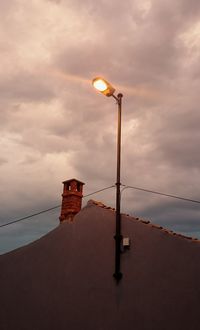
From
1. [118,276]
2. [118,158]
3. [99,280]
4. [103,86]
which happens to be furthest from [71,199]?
[103,86]

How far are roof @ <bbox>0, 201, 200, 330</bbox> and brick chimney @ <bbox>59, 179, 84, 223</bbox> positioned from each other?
2.86 feet

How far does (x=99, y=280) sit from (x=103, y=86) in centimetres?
428

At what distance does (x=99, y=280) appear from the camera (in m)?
7.52

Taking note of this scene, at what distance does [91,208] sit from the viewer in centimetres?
852

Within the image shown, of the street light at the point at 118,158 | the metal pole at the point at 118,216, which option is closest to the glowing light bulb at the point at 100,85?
the street light at the point at 118,158

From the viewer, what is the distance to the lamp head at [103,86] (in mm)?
7727

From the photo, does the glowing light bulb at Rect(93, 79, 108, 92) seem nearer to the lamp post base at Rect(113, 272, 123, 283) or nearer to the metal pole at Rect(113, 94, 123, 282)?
the metal pole at Rect(113, 94, 123, 282)

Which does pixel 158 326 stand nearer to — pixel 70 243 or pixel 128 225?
pixel 128 225

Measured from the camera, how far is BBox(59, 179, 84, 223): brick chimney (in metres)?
9.73

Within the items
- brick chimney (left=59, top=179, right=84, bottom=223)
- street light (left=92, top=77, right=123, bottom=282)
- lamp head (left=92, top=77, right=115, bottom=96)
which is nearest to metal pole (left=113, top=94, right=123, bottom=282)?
street light (left=92, top=77, right=123, bottom=282)

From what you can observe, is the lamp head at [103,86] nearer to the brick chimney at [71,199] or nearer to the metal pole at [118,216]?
the metal pole at [118,216]

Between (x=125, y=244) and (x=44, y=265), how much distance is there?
99.0 inches

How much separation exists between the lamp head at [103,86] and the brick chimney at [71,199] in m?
3.49

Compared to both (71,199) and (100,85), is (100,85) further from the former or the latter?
(71,199)
